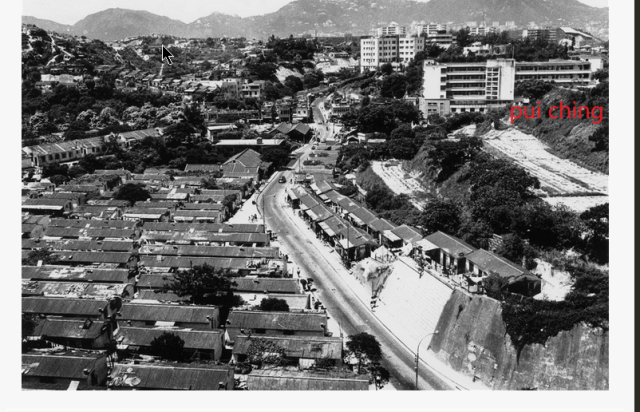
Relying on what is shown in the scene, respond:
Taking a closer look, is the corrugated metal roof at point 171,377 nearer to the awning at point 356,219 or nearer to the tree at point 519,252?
the tree at point 519,252

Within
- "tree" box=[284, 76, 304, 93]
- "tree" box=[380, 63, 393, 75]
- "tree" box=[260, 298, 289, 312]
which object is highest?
"tree" box=[380, 63, 393, 75]

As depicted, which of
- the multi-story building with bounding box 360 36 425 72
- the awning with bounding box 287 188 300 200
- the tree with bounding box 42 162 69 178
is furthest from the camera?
the multi-story building with bounding box 360 36 425 72

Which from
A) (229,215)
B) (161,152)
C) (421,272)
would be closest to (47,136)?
(161,152)

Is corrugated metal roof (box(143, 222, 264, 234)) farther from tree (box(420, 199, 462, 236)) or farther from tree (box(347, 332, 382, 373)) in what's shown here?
tree (box(347, 332, 382, 373))

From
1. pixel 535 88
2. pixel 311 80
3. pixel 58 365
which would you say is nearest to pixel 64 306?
pixel 58 365

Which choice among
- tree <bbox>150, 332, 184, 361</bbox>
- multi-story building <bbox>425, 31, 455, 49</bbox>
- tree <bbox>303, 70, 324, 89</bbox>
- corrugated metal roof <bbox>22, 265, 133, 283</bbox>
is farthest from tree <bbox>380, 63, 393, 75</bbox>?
tree <bbox>150, 332, 184, 361</bbox>

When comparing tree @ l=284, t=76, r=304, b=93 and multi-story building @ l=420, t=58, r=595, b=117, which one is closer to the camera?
multi-story building @ l=420, t=58, r=595, b=117

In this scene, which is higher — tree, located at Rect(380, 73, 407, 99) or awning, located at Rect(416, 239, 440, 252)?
tree, located at Rect(380, 73, 407, 99)

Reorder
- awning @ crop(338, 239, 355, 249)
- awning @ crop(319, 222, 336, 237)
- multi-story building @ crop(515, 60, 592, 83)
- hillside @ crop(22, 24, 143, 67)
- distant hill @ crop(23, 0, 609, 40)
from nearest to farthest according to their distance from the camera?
1. awning @ crop(338, 239, 355, 249)
2. awning @ crop(319, 222, 336, 237)
3. multi-story building @ crop(515, 60, 592, 83)
4. hillside @ crop(22, 24, 143, 67)
5. distant hill @ crop(23, 0, 609, 40)
